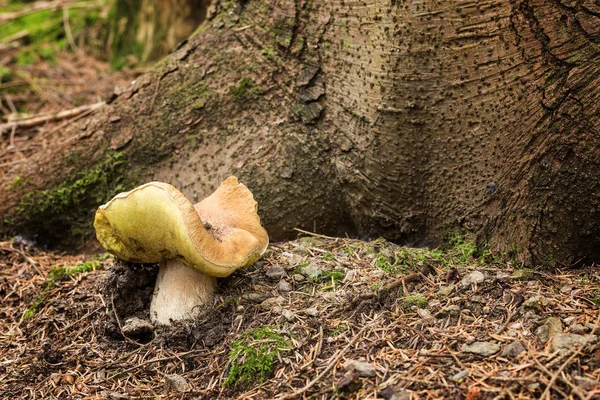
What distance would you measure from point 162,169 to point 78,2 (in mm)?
5535

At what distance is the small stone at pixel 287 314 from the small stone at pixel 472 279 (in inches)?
36.6

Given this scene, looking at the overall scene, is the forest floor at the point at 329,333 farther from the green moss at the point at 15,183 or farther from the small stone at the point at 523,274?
the green moss at the point at 15,183

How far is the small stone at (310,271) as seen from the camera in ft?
11.1

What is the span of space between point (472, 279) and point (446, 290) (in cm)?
17

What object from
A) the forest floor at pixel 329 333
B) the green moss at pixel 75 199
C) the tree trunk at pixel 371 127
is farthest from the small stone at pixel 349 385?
the green moss at pixel 75 199

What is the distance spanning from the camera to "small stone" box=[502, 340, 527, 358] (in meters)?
2.51

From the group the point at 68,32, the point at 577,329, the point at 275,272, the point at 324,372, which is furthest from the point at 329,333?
the point at 68,32

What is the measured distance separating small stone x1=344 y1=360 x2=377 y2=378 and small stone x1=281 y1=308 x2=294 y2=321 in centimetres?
47

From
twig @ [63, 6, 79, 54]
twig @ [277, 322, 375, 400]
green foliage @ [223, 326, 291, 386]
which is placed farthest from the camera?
twig @ [63, 6, 79, 54]

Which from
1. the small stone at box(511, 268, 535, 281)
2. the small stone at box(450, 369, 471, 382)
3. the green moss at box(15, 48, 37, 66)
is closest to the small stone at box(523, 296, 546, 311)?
the small stone at box(511, 268, 535, 281)

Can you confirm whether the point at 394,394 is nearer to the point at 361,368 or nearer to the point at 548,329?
the point at 361,368

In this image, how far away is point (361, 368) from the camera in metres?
2.56

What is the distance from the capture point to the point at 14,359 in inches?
124

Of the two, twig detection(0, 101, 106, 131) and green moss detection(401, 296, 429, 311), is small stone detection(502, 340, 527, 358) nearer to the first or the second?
green moss detection(401, 296, 429, 311)
